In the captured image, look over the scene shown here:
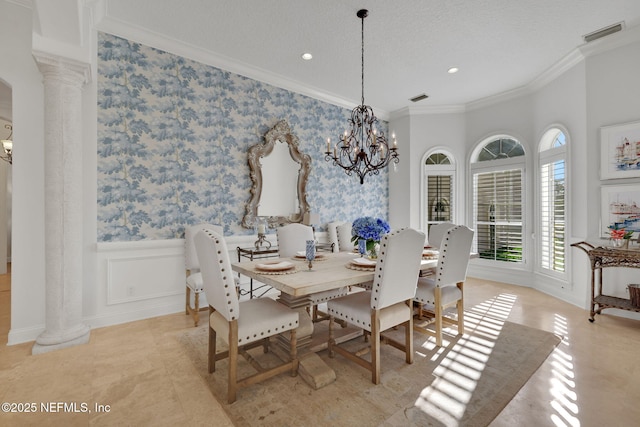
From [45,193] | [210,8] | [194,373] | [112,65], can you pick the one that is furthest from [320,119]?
[194,373]

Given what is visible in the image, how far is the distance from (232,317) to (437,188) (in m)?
4.93

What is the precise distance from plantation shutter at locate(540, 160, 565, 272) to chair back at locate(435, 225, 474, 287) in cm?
248

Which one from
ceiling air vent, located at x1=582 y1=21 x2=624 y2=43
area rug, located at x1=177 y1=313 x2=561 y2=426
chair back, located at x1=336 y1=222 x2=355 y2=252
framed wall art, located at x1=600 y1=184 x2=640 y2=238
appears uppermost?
ceiling air vent, located at x1=582 y1=21 x2=624 y2=43

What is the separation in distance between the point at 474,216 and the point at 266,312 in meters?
4.69

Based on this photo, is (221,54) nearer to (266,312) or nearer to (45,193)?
(45,193)

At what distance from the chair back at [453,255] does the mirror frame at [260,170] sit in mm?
2407

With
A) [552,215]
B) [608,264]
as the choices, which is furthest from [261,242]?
[552,215]

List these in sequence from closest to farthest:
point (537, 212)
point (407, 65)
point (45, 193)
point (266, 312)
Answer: point (266, 312) → point (45, 193) → point (407, 65) → point (537, 212)

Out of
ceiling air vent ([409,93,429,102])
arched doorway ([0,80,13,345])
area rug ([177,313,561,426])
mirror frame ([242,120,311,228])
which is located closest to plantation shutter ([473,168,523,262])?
ceiling air vent ([409,93,429,102])

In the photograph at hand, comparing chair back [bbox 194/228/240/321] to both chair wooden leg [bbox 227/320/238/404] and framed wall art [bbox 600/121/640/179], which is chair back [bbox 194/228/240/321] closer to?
chair wooden leg [bbox 227/320/238/404]

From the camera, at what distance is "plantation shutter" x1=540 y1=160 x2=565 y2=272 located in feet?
13.9

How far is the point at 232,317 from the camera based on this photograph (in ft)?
6.21

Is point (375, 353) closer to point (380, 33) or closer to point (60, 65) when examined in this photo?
point (380, 33)

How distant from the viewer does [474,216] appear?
5480 mm
